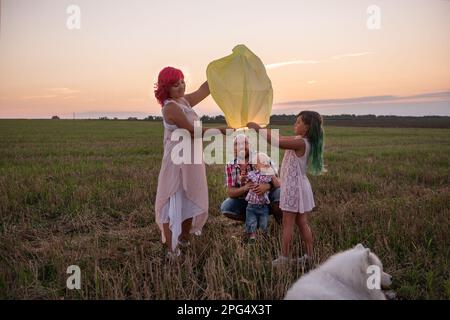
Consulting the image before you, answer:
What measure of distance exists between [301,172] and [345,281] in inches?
69.1

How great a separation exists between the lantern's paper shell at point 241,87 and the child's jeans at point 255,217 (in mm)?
1699

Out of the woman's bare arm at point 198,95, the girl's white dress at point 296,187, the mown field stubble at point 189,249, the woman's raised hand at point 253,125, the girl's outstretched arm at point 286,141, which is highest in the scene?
the woman's bare arm at point 198,95

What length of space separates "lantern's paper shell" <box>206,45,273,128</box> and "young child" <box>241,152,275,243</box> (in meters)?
1.43

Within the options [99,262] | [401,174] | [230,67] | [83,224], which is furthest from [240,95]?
[401,174]

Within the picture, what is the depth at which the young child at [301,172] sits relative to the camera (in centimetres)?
451

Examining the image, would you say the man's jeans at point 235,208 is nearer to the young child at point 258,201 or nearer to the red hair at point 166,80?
the young child at point 258,201

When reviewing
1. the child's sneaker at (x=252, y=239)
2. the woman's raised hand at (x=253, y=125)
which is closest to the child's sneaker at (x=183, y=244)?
the child's sneaker at (x=252, y=239)

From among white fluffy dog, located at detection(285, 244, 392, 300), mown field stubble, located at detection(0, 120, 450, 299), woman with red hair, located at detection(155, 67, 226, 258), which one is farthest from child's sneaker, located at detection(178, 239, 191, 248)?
white fluffy dog, located at detection(285, 244, 392, 300)

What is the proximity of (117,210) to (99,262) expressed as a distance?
2577mm

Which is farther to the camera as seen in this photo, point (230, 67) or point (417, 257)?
point (417, 257)
